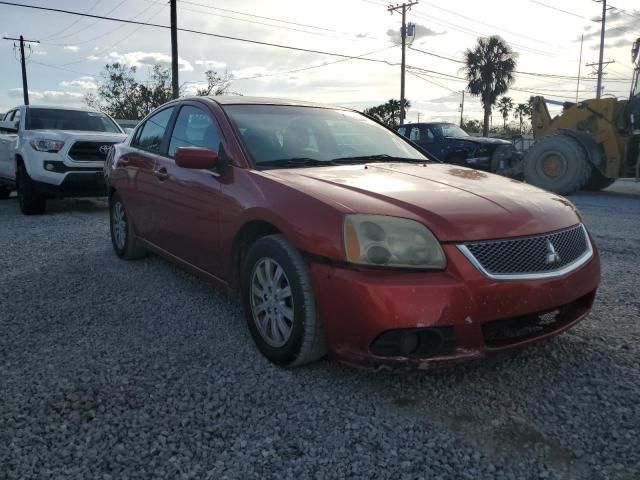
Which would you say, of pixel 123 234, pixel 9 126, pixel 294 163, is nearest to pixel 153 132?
pixel 123 234

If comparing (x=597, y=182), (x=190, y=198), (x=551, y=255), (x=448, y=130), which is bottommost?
(x=597, y=182)

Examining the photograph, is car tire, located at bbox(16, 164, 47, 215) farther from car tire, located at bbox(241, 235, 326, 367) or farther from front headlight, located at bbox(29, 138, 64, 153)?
car tire, located at bbox(241, 235, 326, 367)

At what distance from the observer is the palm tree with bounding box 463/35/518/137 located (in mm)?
40500

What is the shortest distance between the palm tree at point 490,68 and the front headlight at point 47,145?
120ft

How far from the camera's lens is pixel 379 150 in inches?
155

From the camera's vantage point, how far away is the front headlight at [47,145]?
812 centimetres

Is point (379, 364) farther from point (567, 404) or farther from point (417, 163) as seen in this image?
point (417, 163)

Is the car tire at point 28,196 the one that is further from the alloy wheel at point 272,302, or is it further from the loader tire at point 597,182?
the loader tire at point 597,182

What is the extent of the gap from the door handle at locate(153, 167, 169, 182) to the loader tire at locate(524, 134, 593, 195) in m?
8.85

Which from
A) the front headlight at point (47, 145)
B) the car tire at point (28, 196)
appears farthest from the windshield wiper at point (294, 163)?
the car tire at point (28, 196)

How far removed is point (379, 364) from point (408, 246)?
543 mm

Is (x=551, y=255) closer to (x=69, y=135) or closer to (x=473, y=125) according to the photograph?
(x=69, y=135)

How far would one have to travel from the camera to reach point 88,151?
8.30 m

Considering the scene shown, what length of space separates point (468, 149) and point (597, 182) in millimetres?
3006
